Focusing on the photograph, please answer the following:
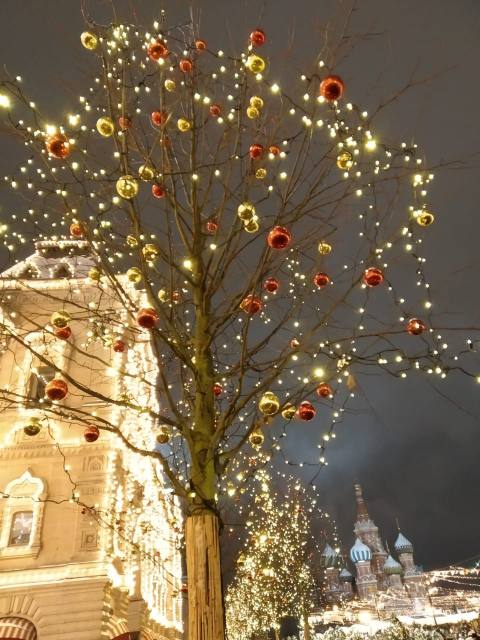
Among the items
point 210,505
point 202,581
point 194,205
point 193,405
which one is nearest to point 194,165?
point 194,205

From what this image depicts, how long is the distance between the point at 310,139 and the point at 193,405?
10.6ft

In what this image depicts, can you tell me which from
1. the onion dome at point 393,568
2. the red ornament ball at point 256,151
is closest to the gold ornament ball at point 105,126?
the red ornament ball at point 256,151

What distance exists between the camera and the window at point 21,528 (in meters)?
13.5

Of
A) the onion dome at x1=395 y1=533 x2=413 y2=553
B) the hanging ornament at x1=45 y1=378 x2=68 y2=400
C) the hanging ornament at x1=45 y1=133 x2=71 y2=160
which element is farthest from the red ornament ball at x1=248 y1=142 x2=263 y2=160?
the onion dome at x1=395 y1=533 x2=413 y2=553

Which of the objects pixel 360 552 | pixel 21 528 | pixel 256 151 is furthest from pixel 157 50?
pixel 360 552

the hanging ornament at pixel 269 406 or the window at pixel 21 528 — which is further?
the window at pixel 21 528

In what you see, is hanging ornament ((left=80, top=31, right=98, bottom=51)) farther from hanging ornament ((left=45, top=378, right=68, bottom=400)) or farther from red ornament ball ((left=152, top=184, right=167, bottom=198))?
hanging ornament ((left=45, top=378, right=68, bottom=400))

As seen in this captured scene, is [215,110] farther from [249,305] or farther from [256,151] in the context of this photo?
[249,305]

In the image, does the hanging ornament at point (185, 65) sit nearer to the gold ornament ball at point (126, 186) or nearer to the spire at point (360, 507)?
the gold ornament ball at point (126, 186)

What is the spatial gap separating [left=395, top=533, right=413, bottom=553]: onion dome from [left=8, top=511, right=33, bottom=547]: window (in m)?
106

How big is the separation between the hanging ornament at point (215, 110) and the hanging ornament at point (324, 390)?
3503mm

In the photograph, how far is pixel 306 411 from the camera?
5.89 meters

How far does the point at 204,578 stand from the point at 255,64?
16.7 ft

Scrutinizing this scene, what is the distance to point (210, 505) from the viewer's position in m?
4.95
